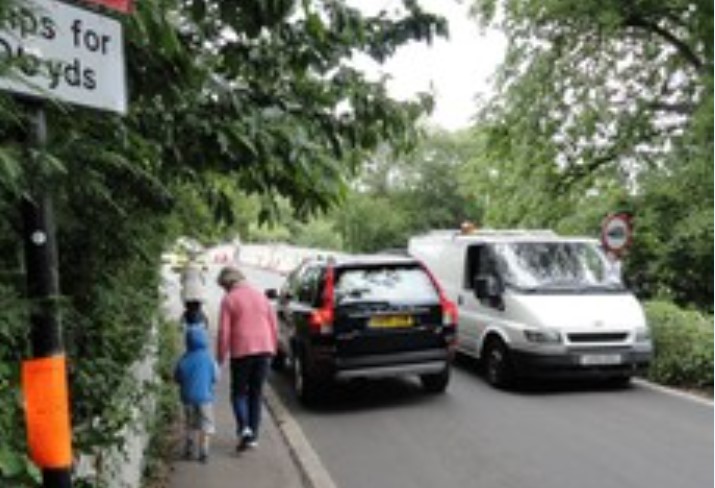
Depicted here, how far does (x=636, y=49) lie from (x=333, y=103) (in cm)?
1927

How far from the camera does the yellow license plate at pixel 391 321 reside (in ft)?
35.9

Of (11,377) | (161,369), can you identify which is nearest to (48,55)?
(11,377)

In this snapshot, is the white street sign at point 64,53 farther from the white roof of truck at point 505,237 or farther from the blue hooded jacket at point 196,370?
the white roof of truck at point 505,237

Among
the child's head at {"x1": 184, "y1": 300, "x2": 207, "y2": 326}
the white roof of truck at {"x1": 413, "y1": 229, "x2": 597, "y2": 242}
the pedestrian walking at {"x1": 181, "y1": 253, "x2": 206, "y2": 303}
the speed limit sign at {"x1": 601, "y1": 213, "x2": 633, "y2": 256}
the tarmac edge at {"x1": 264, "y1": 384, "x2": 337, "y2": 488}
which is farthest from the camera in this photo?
the speed limit sign at {"x1": 601, "y1": 213, "x2": 633, "y2": 256}

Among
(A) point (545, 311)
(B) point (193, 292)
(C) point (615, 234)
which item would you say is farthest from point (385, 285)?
(C) point (615, 234)

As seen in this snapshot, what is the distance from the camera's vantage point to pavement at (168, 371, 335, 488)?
764 cm

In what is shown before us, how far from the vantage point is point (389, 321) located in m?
11.0

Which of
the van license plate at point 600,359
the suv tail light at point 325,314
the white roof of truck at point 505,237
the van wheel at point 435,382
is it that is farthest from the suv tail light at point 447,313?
the white roof of truck at point 505,237

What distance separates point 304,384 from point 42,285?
8.72 meters

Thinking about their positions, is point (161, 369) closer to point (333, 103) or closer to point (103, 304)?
point (103, 304)

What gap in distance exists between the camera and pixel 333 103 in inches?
221

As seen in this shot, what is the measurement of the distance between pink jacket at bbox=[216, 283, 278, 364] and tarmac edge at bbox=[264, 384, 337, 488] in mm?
1016

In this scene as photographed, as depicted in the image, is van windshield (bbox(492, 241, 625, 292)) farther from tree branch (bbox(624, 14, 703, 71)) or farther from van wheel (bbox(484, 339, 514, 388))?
tree branch (bbox(624, 14, 703, 71))

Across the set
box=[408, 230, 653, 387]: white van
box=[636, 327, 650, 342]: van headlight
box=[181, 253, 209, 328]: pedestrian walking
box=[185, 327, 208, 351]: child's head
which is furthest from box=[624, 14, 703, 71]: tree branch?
box=[185, 327, 208, 351]: child's head
